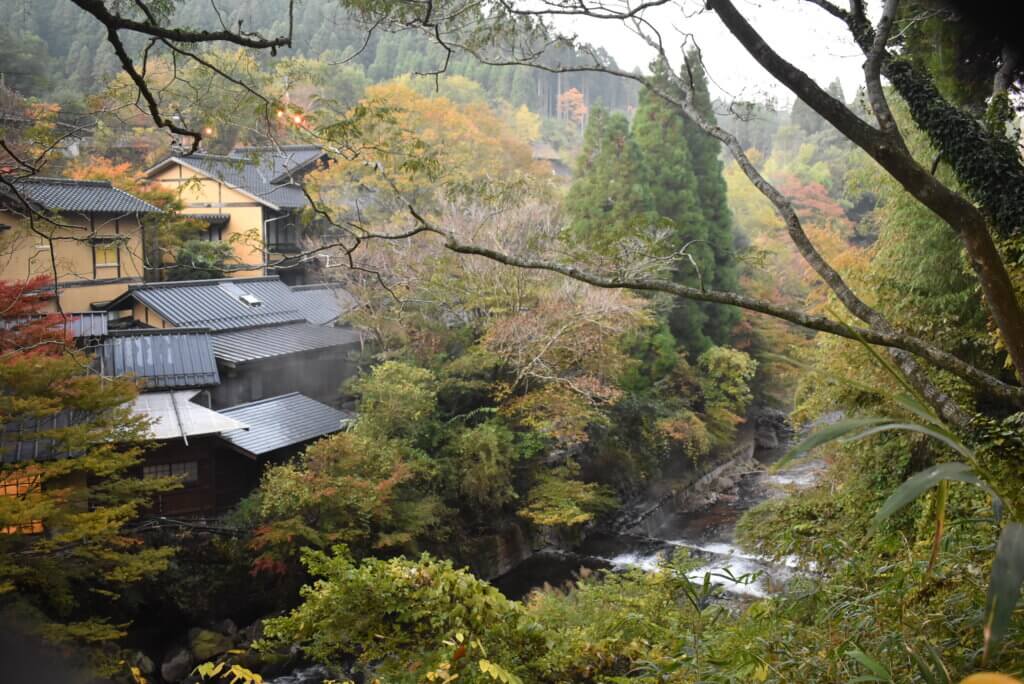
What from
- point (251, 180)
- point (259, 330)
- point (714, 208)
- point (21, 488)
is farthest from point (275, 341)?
point (714, 208)

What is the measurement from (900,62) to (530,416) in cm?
853

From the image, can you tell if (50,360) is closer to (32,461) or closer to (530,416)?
(32,461)

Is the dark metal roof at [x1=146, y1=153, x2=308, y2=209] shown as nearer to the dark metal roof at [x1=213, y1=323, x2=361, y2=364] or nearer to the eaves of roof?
the eaves of roof

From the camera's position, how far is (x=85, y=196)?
43.2 ft

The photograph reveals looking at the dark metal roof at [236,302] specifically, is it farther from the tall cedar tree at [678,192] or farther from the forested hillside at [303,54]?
the tall cedar tree at [678,192]

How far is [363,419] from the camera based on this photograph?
11.6 m

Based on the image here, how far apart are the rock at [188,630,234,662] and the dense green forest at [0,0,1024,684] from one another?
0.20 feet

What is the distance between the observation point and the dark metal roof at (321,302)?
1612 centimetres

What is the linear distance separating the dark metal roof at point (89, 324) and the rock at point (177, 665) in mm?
4759

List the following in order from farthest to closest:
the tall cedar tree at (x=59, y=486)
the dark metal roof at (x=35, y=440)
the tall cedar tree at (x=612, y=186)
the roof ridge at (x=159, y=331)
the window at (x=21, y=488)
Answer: the tall cedar tree at (x=612, y=186) → the roof ridge at (x=159, y=331) → the dark metal roof at (x=35, y=440) → the window at (x=21, y=488) → the tall cedar tree at (x=59, y=486)

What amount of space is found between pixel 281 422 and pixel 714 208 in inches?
488

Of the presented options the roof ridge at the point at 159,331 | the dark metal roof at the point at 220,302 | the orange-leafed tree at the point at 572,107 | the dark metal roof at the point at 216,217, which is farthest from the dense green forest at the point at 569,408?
the orange-leafed tree at the point at 572,107

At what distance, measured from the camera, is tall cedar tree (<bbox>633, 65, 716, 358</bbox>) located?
17.3 metres

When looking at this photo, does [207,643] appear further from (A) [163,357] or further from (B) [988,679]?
(B) [988,679]
